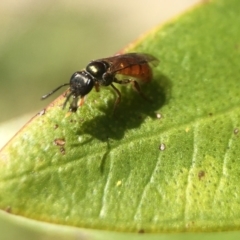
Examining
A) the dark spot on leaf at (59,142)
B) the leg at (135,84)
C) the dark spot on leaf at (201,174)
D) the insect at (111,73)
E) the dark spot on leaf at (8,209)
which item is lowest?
the dark spot on leaf at (201,174)

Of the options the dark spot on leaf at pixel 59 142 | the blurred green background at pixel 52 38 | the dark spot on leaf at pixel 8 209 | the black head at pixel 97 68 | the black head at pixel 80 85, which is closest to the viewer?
the dark spot on leaf at pixel 8 209

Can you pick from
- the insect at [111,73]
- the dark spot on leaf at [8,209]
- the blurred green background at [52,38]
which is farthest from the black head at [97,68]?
the dark spot on leaf at [8,209]

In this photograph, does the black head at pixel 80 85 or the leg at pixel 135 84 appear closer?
the black head at pixel 80 85

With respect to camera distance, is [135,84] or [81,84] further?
[135,84]

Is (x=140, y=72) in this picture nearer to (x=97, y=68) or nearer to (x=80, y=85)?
(x=97, y=68)

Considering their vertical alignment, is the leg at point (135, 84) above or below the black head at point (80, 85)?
below

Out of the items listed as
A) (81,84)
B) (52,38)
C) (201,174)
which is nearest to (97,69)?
(81,84)

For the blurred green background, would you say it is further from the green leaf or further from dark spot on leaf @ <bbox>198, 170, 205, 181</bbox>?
dark spot on leaf @ <bbox>198, 170, 205, 181</bbox>

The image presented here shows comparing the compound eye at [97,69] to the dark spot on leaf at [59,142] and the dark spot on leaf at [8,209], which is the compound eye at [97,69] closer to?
the dark spot on leaf at [59,142]
